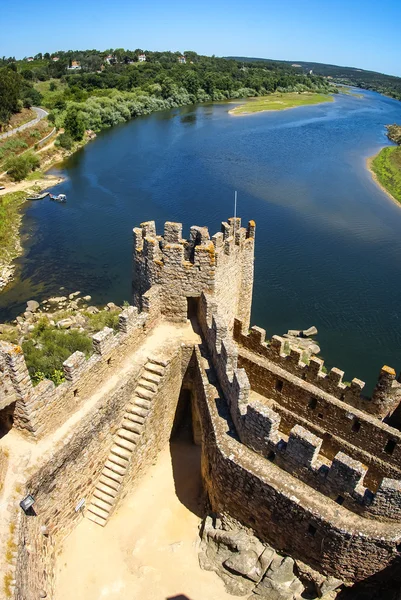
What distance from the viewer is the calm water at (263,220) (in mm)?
30078

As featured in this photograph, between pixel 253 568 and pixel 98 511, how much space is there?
4334 mm

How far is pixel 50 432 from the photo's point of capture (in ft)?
33.8

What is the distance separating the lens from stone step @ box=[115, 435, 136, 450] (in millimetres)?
11696

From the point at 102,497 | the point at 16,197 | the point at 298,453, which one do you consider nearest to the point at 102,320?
the point at 102,497

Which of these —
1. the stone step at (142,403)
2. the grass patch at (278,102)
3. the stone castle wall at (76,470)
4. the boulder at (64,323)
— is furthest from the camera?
the grass patch at (278,102)

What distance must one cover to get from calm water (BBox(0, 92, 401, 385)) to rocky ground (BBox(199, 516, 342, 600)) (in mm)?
16842

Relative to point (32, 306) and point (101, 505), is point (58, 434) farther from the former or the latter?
point (32, 306)

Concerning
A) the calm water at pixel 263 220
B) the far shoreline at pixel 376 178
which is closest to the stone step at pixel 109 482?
the calm water at pixel 263 220

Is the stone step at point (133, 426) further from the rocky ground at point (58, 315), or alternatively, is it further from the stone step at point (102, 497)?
the rocky ground at point (58, 315)

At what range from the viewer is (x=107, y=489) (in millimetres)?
11492

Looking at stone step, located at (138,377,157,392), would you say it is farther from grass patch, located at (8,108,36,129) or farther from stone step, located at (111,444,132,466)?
grass patch, located at (8,108,36,129)

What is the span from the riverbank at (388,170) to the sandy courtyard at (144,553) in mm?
49031

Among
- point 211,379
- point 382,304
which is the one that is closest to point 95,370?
point 211,379

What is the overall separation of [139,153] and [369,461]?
59709 millimetres
